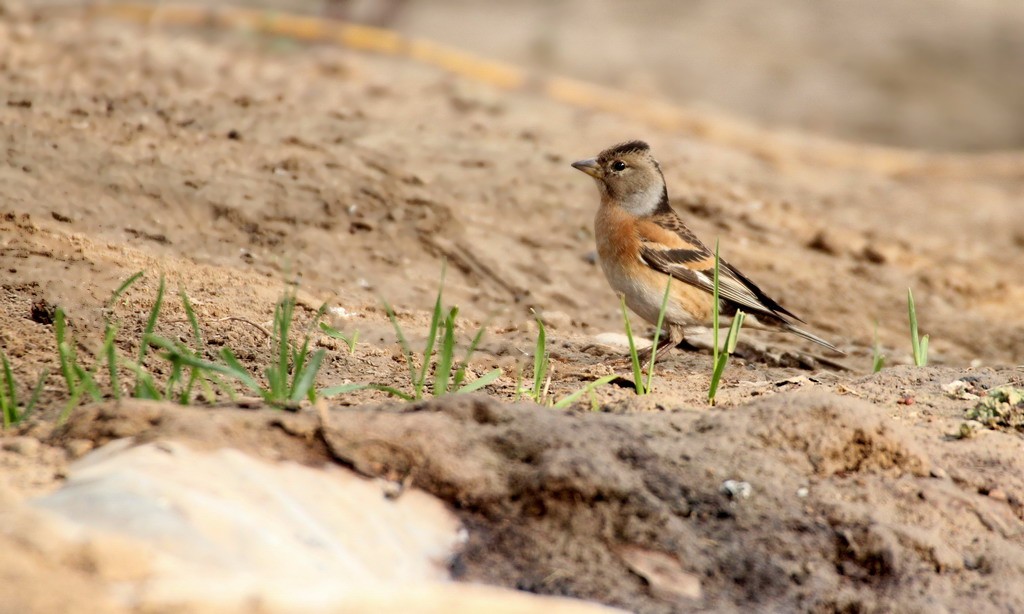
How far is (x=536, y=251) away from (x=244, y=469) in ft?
15.2

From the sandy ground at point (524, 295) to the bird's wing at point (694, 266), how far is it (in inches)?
11.2

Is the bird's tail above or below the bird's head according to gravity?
below

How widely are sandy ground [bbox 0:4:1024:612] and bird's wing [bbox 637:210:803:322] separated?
0.28 metres

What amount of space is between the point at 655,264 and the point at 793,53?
11.9 meters

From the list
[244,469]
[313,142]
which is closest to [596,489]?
[244,469]

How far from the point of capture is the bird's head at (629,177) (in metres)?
7.35

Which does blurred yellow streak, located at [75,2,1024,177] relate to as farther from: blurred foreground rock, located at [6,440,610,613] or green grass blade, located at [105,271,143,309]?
blurred foreground rock, located at [6,440,610,613]

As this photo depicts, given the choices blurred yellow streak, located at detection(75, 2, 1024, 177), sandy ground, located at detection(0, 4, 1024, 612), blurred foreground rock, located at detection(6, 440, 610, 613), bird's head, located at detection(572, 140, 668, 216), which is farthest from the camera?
blurred yellow streak, located at detection(75, 2, 1024, 177)

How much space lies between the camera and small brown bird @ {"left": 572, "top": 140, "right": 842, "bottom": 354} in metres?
6.77

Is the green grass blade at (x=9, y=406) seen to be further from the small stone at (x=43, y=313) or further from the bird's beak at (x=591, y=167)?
the bird's beak at (x=591, y=167)

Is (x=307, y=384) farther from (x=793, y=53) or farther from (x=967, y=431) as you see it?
(x=793, y=53)

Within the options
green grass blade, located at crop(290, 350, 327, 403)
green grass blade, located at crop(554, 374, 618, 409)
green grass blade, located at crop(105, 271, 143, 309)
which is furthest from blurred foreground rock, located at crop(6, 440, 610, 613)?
green grass blade, located at crop(105, 271, 143, 309)

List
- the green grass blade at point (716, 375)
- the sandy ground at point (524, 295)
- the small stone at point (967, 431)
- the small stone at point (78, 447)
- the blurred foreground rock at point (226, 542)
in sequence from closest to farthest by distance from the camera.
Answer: the blurred foreground rock at point (226, 542) → the small stone at point (78, 447) → the sandy ground at point (524, 295) → the small stone at point (967, 431) → the green grass blade at point (716, 375)

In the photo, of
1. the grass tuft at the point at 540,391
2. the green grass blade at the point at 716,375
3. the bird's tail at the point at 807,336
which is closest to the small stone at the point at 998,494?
the green grass blade at the point at 716,375
